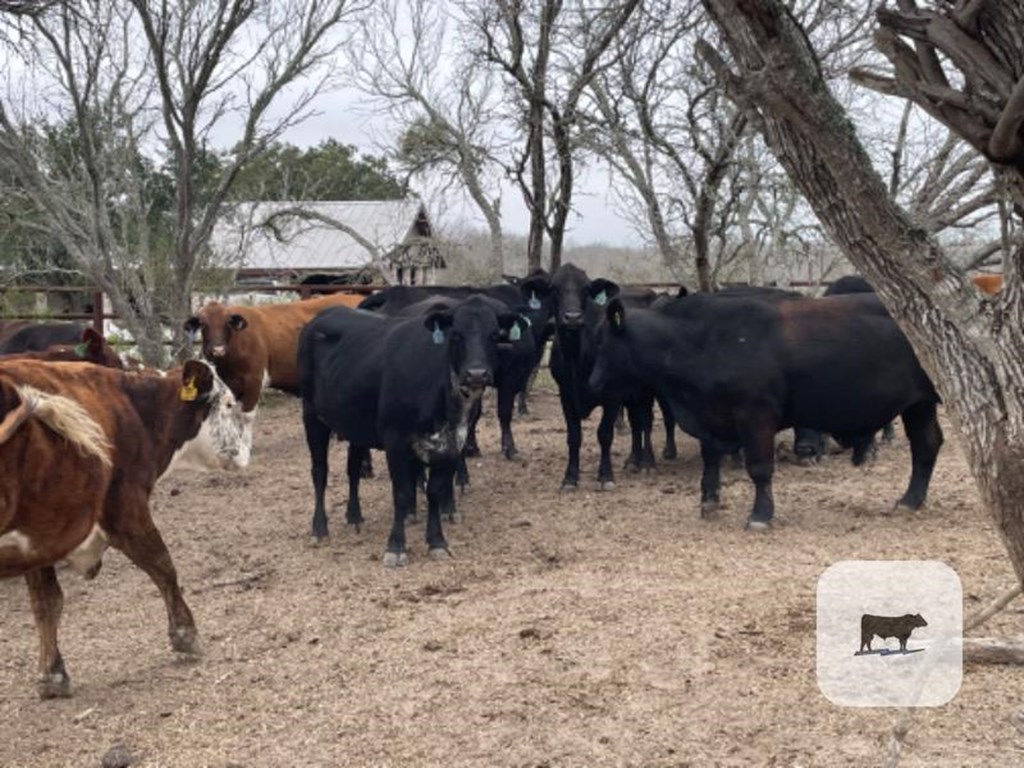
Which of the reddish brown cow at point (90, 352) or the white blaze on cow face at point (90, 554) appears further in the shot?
the reddish brown cow at point (90, 352)

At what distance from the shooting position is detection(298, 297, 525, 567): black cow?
23.0ft

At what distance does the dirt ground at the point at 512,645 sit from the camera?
4.04 meters

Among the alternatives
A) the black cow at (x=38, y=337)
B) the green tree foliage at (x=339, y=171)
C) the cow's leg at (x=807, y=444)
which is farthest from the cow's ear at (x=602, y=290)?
the green tree foliage at (x=339, y=171)

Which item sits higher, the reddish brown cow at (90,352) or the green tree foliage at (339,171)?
the green tree foliage at (339,171)

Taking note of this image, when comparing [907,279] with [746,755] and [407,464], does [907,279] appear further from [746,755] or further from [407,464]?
[407,464]

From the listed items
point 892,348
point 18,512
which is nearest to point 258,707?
point 18,512

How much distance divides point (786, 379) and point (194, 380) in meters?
4.16

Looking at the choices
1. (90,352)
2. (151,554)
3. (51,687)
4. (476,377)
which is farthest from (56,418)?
(90,352)

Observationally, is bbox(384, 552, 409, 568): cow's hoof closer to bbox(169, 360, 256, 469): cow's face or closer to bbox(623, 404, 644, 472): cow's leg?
bbox(169, 360, 256, 469): cow's face

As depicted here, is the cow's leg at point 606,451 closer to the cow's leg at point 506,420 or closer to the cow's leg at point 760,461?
the cow's leg at point 506,420

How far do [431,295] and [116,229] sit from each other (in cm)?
1155

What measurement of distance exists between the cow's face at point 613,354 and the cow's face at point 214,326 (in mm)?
4124

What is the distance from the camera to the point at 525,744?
4.02 m

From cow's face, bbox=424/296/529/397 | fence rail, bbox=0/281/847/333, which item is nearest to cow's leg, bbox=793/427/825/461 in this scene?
cow's face, bbox=424/296/529/397
